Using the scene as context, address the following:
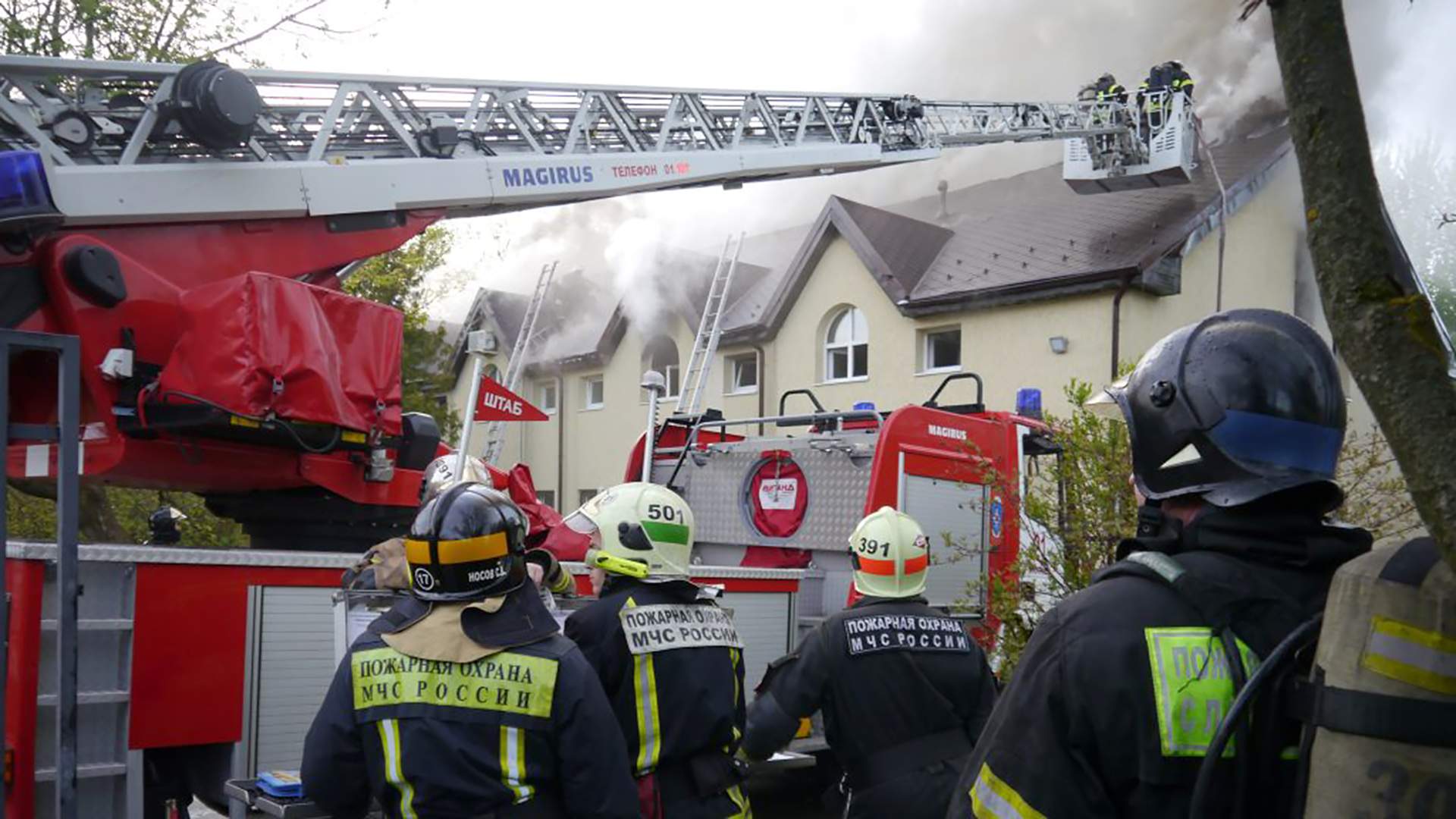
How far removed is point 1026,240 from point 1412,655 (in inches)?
626

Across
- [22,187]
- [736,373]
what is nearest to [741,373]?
[736,373]

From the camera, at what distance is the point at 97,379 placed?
468 cm

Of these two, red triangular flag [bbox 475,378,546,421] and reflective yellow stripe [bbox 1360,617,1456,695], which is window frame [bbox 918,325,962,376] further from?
reflective yellow stripe [bbox 1360,617,1456,695]

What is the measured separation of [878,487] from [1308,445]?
14.7 feet

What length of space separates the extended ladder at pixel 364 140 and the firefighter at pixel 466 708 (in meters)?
2.90

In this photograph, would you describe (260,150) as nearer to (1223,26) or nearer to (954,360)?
(954,360)

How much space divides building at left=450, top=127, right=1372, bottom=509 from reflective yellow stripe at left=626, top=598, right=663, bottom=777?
9234 millimetres

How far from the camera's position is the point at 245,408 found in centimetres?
471

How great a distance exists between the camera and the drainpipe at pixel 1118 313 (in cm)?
1424

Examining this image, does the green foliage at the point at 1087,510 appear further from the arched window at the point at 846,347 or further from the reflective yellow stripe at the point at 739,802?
A: the arched window at the point at 846,347

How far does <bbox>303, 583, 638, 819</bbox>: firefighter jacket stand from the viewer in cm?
256

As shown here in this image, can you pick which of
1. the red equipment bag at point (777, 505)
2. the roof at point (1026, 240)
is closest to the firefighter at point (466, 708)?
the red equipment bag at point (777, 505)

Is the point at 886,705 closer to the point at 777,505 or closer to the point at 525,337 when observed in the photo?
the point at 777,505

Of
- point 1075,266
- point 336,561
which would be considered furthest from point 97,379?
point 1075,266
